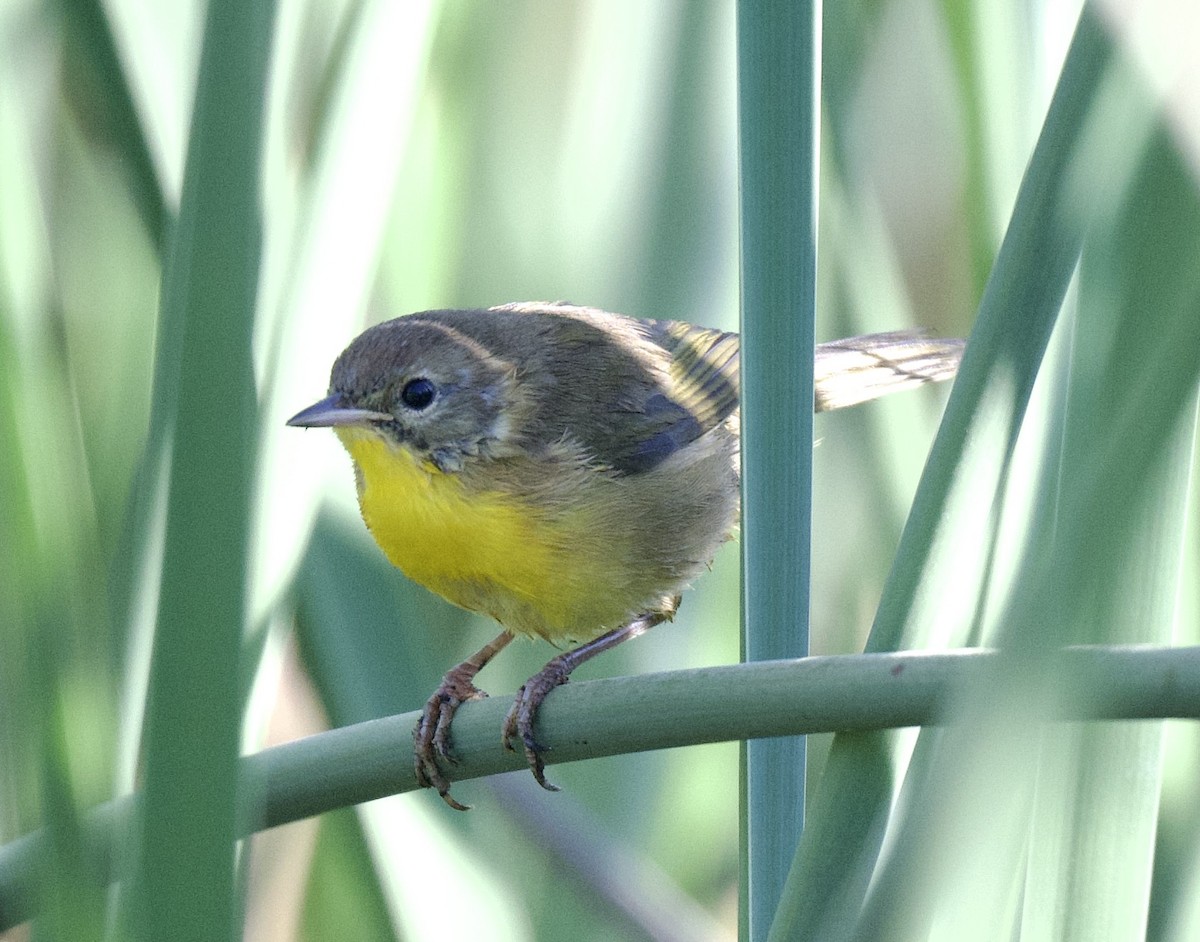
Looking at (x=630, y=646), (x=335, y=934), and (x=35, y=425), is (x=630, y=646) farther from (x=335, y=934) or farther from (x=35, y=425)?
(x=35, y=425)

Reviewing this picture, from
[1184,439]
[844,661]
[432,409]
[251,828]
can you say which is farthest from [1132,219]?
[432,409]

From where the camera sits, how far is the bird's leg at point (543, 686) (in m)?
Result: 1.26

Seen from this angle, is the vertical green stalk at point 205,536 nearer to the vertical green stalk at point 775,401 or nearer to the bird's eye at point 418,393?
the vertical green stalk at point 775,401

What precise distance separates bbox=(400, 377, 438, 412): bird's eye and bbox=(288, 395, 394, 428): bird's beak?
0.04 meters

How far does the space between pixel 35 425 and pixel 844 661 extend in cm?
60

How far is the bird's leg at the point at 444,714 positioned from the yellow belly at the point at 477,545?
12cm

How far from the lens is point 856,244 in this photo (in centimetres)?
188

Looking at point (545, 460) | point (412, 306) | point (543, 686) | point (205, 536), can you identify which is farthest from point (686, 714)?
point (412, 306)

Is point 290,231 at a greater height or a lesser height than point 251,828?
greater

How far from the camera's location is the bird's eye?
1.84 metres

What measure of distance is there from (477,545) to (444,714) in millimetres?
223

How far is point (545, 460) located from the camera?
1888mm

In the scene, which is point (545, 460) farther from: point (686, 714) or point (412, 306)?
point (686, 714)

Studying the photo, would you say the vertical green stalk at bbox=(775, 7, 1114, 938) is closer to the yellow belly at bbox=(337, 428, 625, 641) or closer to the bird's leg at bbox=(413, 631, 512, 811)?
the bird's leg at bbox=(413, 631, 512, 811)
